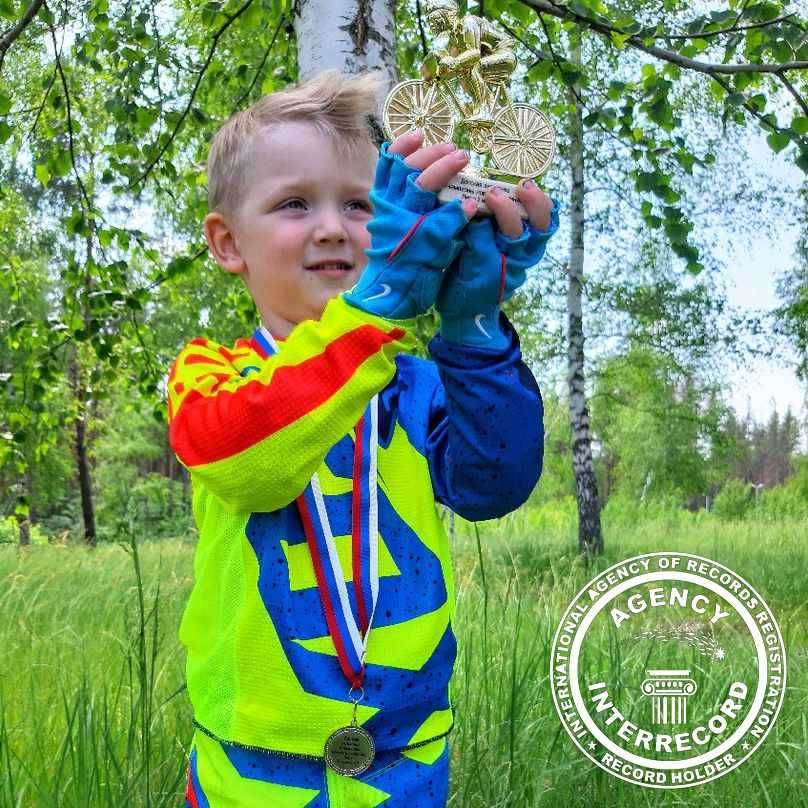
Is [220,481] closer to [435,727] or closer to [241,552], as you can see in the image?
[241,552]

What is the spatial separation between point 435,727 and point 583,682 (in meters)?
1.13

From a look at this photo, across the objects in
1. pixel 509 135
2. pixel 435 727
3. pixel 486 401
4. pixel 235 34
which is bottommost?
pixel 435 727

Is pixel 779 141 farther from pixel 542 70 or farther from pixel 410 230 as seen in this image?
pixel 410 230

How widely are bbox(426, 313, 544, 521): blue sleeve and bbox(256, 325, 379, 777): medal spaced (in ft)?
0.40

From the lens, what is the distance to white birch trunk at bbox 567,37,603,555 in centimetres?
714

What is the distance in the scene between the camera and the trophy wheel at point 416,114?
1051mm

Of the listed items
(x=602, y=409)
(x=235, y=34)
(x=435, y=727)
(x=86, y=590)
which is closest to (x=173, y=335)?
(x=602, y=409)

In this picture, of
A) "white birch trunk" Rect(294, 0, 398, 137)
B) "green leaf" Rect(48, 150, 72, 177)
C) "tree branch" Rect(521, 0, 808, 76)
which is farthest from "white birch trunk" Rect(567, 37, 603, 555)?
"white birch trunk" Rect(294, 0, 398, 137)

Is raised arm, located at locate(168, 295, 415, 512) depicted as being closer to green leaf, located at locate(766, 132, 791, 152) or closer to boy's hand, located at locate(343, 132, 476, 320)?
boy's hand, located at locate(343, 132, 476, 320)

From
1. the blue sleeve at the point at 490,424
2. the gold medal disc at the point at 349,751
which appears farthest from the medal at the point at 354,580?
the blue sleeve at the point at 490,424

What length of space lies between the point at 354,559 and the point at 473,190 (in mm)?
499

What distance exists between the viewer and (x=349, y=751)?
3.48ft

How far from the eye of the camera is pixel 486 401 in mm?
1048

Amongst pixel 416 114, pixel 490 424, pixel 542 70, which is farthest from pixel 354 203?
pixel 542 70
